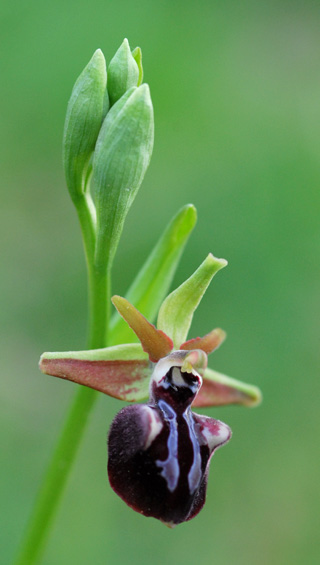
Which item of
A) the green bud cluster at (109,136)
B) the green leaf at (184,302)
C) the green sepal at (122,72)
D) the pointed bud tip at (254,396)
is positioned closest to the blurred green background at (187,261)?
the pointed bud tip at (254,396)

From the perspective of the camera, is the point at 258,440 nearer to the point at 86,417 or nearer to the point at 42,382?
the point at 42,382

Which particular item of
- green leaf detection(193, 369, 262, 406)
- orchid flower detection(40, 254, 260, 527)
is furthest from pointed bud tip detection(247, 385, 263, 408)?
orchid flower detection(40, 254, 260, 527)

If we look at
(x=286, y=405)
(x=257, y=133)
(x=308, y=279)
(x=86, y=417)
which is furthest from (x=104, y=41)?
(x=86, y=417)

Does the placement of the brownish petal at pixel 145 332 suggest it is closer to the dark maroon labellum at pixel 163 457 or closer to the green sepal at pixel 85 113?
the dark maroon labellum at pixel 163 457

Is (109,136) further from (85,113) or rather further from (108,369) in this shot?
(108,369)

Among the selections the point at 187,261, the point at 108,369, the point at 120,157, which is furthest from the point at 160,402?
the point at 187,261

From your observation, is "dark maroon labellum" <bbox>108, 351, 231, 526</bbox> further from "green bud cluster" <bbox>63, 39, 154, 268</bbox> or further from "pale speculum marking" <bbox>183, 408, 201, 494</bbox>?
"green bud cluster" <bbox>63, 39, 154, 268</bbox>
